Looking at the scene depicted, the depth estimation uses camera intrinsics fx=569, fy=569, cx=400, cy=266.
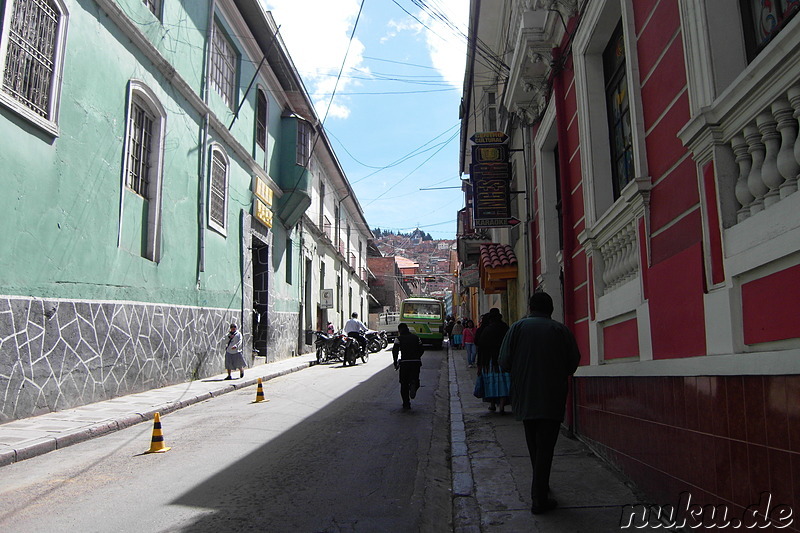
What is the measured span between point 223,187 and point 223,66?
3614 mm

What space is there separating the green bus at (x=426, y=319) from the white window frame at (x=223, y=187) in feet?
44.0

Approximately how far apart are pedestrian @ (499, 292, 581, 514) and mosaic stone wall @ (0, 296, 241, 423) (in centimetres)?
713

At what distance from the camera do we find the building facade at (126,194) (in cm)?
828

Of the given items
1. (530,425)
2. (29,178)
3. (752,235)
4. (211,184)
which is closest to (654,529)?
(530,425)

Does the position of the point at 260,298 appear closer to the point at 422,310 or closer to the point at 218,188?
the point at 218,188

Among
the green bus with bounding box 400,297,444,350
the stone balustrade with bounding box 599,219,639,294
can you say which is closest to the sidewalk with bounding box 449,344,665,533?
the stone balustrade with bounding box 599,219,639,294

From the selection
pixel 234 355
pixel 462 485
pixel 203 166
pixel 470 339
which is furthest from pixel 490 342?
pixel 203 166

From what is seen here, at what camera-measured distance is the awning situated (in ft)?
41.4

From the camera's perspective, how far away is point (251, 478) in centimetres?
532

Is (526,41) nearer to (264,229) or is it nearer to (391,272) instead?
(264,229)

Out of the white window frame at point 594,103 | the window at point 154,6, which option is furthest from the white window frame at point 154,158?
the white window frame at point 594,103

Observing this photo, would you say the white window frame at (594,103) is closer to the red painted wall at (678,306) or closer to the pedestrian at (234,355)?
the red painted wall at (678,306)

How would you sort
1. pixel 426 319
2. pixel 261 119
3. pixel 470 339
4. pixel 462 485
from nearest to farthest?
pixel 462 485, pixel 470 339, pixel 261 119, pixel 426 319

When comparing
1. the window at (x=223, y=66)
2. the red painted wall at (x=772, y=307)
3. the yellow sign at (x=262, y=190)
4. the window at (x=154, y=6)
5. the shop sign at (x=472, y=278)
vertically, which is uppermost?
the window at (x=223, y=66)
